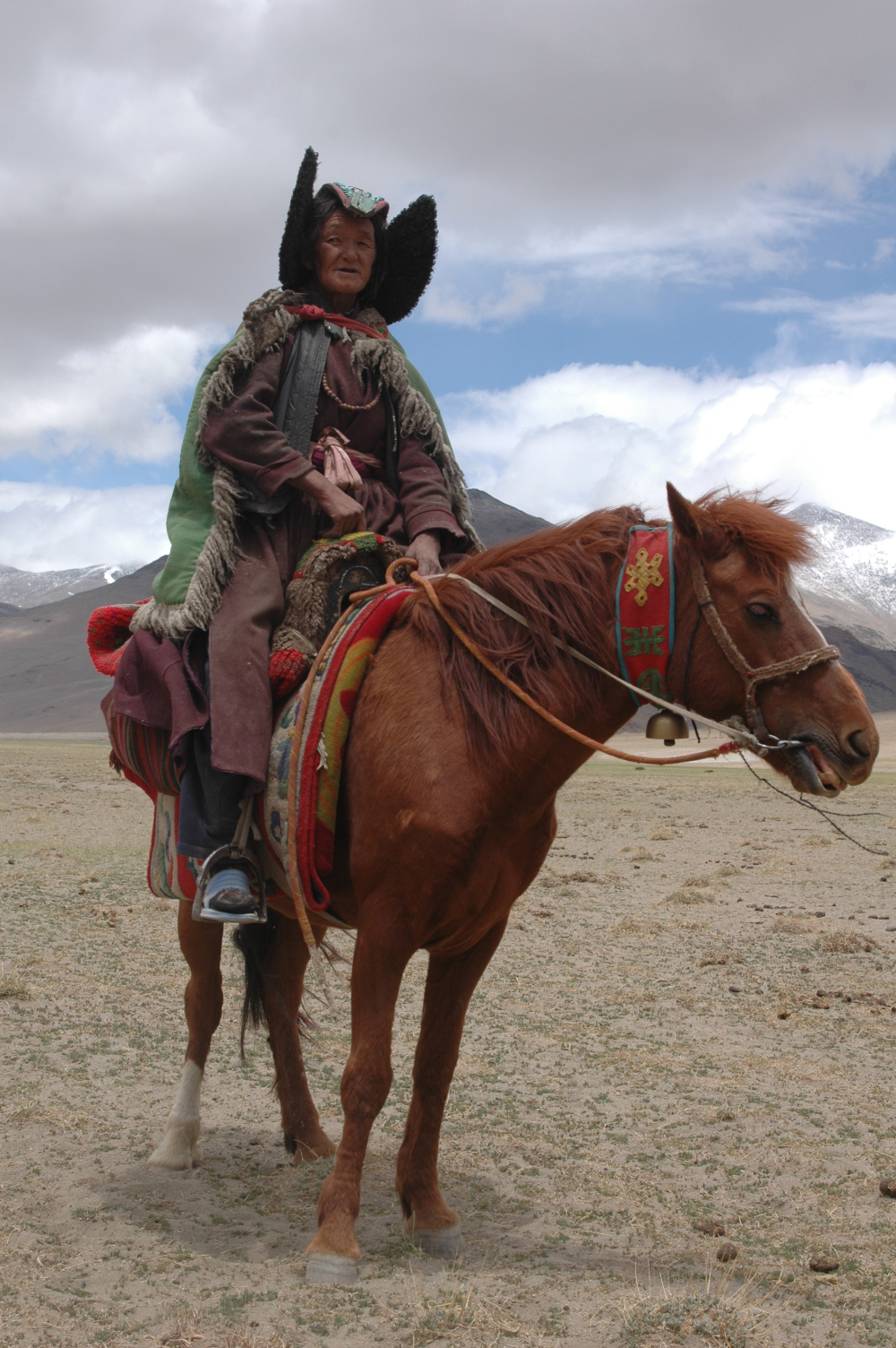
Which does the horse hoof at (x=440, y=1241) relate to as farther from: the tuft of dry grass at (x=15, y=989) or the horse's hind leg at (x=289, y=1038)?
the tuft of dry grass at (x=15, y=989)

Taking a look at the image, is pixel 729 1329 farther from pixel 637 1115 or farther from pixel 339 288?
pixel 339 288

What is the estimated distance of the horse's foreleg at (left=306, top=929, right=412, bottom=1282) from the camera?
3262mm

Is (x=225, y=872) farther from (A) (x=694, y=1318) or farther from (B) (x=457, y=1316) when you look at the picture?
(A) (x=694, y=1318)

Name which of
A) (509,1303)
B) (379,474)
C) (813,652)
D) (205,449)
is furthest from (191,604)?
(509,1303)

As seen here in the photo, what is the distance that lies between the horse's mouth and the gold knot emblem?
0.63 metres

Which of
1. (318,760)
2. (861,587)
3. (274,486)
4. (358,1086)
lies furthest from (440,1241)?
(861,587)

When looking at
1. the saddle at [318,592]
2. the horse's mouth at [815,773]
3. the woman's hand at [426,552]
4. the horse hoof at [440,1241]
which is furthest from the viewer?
the woman's hand at [426,552]

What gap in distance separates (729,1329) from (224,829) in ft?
6.95

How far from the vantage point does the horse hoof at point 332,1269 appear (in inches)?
127

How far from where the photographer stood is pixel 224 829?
3.65 m

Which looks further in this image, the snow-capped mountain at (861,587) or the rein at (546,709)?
the snow-capped mountain at (861,587)

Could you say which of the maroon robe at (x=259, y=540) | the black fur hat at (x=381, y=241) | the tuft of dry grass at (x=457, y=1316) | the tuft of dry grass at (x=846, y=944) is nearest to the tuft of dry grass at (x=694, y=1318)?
the tuft of dry grass at (x=457, y=1316)

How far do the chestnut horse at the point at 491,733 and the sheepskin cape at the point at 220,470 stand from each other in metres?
0.73

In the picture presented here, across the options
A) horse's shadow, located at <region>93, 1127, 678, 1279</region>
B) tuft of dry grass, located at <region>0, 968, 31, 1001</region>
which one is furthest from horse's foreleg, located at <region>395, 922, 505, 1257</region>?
tuft of dry grass, located at <region>0, 968, 31, 1001</region>
